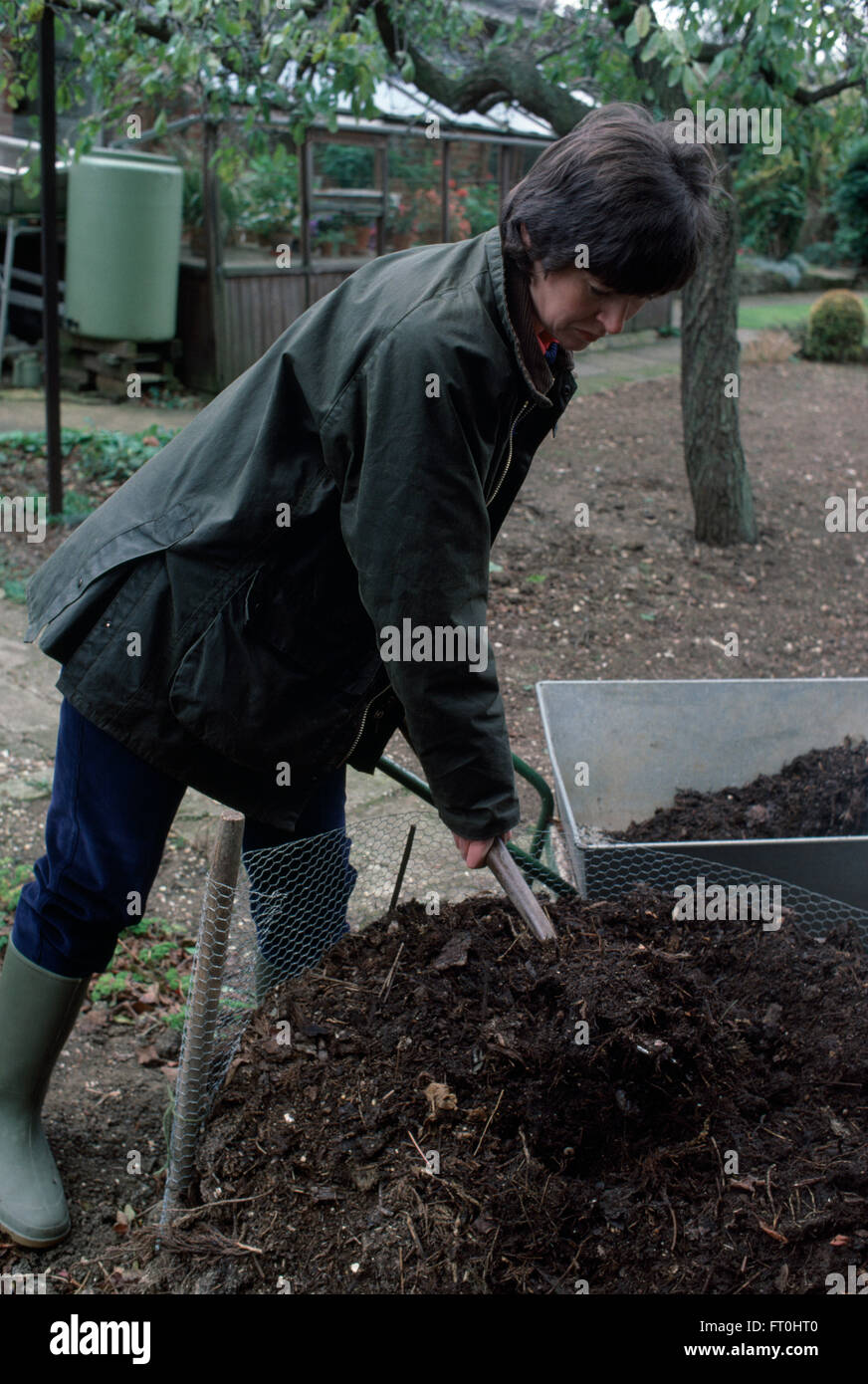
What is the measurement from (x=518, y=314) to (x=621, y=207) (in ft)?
0.67

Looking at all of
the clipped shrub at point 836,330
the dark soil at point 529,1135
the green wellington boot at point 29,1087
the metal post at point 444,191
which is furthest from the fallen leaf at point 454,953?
the clipped shrub at point 836,330

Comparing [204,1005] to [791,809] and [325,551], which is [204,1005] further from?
[791,809]

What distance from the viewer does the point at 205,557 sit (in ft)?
6.17

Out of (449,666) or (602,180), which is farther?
(449,666)

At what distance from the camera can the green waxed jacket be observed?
1.69 metres

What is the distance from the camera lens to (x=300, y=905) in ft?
7.70

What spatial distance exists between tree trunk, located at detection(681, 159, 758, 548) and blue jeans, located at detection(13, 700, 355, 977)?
15.4 ft

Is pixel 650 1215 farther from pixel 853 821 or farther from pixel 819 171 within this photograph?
pixel 819 171

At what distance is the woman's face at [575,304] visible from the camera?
173cm

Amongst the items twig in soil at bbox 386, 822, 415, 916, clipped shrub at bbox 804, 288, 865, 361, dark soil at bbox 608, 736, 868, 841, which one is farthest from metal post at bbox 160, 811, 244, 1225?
clipped shrub at bbox 804, 288, 865, 361

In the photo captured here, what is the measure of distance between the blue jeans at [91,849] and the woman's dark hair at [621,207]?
102 cm

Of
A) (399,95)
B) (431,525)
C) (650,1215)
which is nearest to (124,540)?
(431,525)

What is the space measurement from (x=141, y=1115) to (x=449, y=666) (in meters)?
1.35

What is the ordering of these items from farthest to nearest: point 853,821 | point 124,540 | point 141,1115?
point 853,821
point 141,1115
point 124,540
